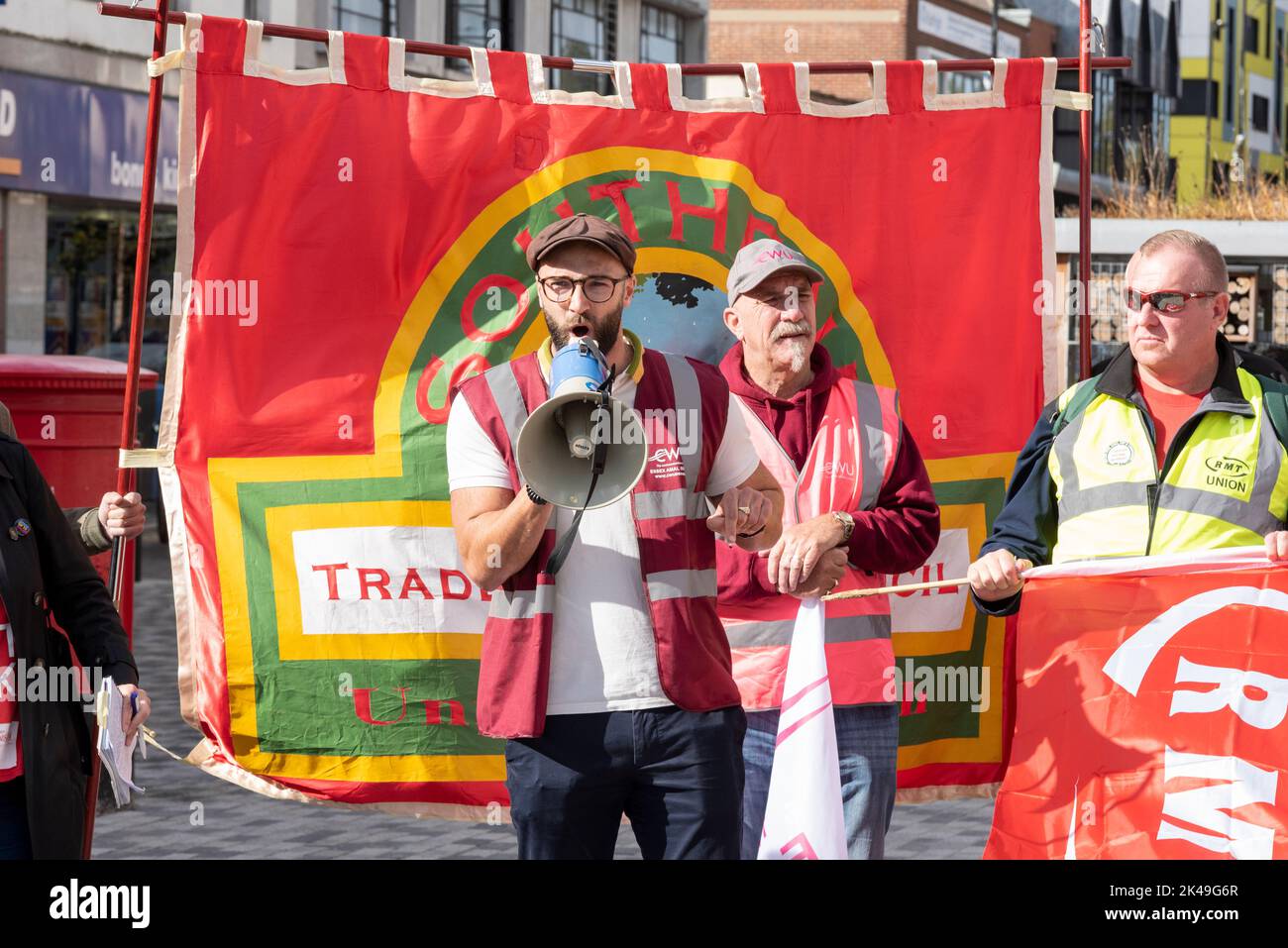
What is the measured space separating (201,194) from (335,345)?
60cm

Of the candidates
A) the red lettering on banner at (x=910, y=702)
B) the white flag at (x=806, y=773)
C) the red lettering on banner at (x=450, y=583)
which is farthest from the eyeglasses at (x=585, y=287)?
the red lettering on banner at (x=910, y=702)

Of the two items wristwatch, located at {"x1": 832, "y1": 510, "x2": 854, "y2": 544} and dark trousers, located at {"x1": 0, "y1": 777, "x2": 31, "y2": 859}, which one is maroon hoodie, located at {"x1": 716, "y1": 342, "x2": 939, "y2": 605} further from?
dark trousers, located at {"x1": 0, "y1": 777, "x2": 31, "y2": 859}

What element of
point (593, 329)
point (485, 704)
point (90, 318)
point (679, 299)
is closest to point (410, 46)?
point (679, 299)

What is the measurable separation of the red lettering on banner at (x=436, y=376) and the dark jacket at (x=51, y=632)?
1411 mm

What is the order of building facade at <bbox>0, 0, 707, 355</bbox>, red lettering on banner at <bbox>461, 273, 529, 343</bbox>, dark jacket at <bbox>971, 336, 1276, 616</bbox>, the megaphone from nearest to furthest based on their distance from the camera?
the megaphone → dark jacket at <bbox>971, 336, 1276, 616</bbox> → red lettering on banner at <bbox>461, 273, 529, 343</bbox> → building facade at <bbox>0, 0, 707, 355</bbox>

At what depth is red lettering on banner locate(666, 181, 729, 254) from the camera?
5.86 m

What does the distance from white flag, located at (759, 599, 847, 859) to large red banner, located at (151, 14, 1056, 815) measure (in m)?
1.43

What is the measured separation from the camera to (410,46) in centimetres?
567

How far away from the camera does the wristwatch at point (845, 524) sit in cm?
457

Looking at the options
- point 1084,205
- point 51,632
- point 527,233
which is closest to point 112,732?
point 51,632

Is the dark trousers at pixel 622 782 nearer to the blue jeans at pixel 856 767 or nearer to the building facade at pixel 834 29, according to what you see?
the blue jeans at pixel 856 767

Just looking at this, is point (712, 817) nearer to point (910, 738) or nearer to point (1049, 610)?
point (1049, 610)

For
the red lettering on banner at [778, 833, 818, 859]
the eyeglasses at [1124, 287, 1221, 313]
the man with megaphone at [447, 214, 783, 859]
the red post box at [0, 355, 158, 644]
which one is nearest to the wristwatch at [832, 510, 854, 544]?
the man with megaphone at [447, 214, 783, 859]

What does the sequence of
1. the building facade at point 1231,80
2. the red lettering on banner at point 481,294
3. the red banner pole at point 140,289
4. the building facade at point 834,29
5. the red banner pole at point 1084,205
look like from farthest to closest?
the building facade at point 1231,80 → the building facade at point 834,29 → the red lettering on banner at point 481,294 → the red banner pole at point 1084,205 → the red banner pole at point 140,289
